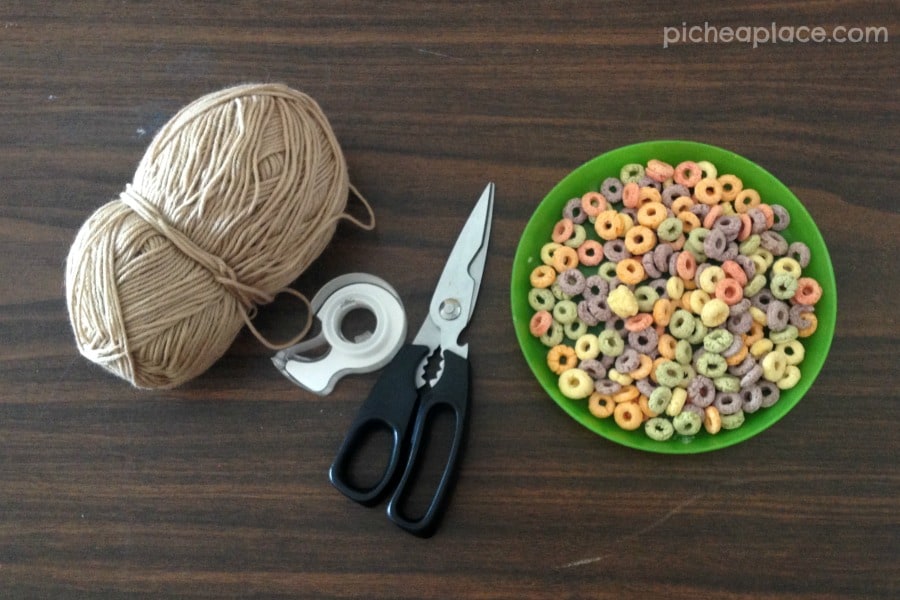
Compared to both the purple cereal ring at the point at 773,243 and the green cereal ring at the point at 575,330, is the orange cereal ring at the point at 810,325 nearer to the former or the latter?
the purple cereal ring at the point at 773,243

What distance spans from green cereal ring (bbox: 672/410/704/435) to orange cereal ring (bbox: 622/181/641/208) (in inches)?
7.7

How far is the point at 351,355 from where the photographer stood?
719 millimetres

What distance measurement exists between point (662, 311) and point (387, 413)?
0.26 metres

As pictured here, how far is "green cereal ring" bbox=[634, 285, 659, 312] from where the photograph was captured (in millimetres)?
698

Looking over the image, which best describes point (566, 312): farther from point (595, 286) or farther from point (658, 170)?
point (658, 170)

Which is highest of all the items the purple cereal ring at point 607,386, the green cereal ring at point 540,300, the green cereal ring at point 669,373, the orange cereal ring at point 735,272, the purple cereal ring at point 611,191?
the purple cereal ring at point 611,191

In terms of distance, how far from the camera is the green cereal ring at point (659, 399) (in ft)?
2.23

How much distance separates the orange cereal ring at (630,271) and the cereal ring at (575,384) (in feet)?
0.31

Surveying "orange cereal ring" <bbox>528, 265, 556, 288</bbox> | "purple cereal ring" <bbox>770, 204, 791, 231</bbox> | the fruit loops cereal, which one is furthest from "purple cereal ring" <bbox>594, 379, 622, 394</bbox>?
"purple cereal ring" <bbox>770, 204, 791, 231</bbox>

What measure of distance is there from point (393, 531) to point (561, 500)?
0.51 feet

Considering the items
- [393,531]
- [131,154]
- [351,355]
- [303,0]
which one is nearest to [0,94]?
[131,154]

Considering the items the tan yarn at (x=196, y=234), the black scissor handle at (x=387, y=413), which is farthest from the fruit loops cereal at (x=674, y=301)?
the tan yarn at (x=196, y=234)

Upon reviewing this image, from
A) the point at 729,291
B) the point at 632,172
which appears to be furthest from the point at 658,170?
the point at 729,291

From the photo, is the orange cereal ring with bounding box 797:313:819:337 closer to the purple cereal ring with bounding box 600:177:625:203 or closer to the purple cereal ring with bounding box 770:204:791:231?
the purple cereal ring with bounding box 770:204:791:231
